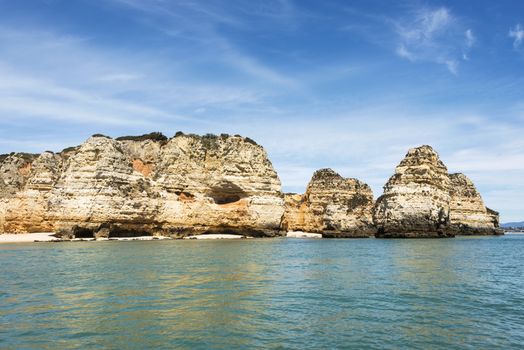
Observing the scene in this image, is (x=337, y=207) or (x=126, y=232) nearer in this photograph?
(x=126, y=232)

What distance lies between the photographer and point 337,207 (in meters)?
79.7

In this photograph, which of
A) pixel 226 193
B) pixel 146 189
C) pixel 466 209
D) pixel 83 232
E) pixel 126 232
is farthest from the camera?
pixel 466 209

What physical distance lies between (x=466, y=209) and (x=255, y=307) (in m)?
88.4

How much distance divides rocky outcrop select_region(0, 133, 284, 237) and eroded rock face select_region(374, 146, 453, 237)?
15.0m

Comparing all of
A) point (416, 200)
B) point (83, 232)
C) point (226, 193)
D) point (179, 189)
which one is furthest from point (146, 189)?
point (416, 200)

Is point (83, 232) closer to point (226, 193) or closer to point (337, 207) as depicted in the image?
point (226, 193)

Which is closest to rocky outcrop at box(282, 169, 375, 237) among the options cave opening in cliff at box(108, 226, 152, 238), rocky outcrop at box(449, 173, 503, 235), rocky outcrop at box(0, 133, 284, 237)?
rocky outcrop at box(0, 133, 284, 237)

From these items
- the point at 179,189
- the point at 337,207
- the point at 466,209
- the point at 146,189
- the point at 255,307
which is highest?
the point at 466,209

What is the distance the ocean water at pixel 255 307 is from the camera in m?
10.4

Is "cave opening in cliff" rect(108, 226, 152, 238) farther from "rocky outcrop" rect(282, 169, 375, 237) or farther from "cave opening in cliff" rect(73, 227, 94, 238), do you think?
"rocky outcrop" rect(282, 169, 375, 237)

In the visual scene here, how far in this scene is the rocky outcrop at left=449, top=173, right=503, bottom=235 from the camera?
3585 inches

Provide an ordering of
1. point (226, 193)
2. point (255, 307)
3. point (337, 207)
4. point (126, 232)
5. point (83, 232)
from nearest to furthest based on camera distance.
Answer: point (255, 307) < point (83, 232) < point (126, 232) < point (226, 193) < point (337, 207)

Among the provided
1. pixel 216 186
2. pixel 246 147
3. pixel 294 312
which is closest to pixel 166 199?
pixel 216 186

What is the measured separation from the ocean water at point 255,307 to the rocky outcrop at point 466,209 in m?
72.1
